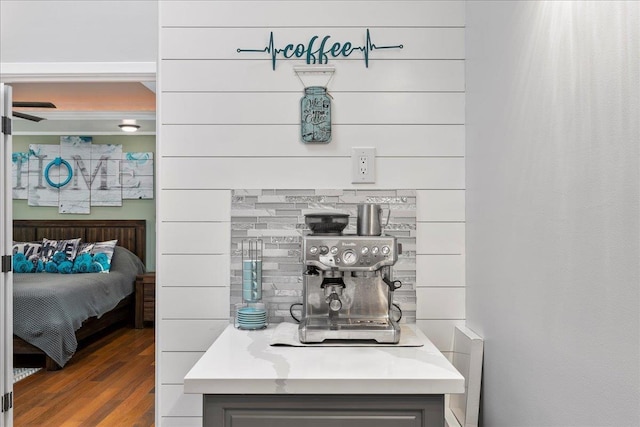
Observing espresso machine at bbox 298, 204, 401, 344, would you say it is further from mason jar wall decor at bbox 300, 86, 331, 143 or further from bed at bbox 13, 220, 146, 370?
bed at bbox 13, 220, 146, 370

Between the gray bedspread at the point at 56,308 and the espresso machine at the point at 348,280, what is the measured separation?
10.8ft

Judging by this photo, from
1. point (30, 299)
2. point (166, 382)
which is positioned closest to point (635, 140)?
point (166, 382)

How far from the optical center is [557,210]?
1199 millimetres

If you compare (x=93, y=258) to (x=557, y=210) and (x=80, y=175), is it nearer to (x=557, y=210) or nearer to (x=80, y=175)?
(x=80, y=175)

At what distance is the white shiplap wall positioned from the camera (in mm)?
1959

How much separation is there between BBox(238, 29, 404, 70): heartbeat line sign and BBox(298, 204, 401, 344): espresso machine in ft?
2.12

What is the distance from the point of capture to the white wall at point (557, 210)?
3.07ft

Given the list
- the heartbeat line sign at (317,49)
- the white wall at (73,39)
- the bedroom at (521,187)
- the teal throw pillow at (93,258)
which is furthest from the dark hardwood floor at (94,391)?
the heartbeat line sign at (317,49)

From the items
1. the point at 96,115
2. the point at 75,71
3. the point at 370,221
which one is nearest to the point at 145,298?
the point at 96,115

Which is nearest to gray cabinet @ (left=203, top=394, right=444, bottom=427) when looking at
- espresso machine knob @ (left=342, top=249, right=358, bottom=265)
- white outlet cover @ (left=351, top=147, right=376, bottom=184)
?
espresso machine knob @ (left=342, top=249, right=358, bottom=265)

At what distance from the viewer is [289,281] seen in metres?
1.95

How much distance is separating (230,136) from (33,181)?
522 cm

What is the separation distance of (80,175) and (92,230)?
0.70 metres

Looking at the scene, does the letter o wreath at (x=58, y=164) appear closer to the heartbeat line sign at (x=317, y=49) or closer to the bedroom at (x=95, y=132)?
the bedroom at (x=95, y=132)
